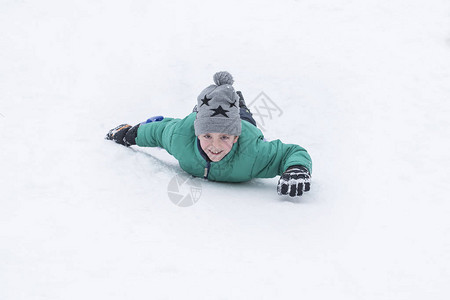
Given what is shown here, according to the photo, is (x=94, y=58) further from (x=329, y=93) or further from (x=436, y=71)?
(x=436, y=71)

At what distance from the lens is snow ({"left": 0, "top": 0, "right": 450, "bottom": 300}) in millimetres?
1794

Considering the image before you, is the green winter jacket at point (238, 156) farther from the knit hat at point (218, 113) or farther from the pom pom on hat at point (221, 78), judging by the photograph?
the pom pom on hat at point (221, 78)

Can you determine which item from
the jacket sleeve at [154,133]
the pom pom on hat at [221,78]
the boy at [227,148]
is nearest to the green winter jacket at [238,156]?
the boy at [227,148]

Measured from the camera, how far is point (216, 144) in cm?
275

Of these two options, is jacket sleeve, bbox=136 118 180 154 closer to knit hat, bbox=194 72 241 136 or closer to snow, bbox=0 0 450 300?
snow, bbox=0 0 450 300

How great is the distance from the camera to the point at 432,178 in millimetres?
2828

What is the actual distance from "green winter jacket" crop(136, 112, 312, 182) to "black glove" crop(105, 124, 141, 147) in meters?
0.31

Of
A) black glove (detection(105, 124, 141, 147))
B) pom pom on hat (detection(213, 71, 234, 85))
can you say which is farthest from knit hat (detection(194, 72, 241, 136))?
black glove (detection(105, 124, 141, 147))

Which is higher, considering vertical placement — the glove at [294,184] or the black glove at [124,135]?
the black glove at [124,135]

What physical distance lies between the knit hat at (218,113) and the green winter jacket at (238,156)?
0.13 meters

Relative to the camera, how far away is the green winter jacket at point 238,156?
2.84m

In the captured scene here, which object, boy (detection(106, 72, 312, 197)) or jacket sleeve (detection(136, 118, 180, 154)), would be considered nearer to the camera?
boy (detection(106, 72, 312, 197))

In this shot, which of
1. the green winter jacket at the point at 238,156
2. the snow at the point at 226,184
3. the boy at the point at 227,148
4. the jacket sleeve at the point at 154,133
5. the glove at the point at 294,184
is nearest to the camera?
the snow at the point at 226,184

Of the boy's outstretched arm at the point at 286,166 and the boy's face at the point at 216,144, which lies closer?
the boy's outstretched arm at the point at 286,166
